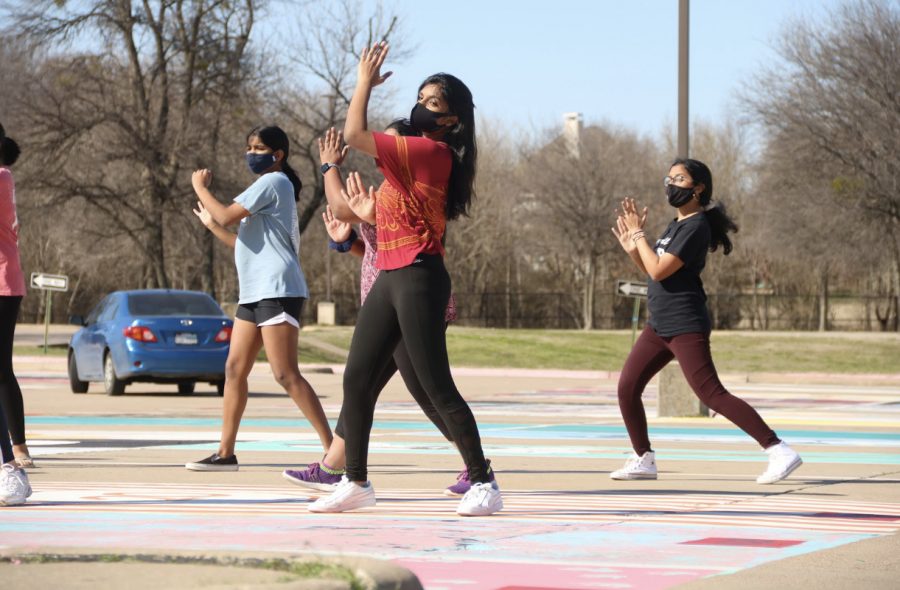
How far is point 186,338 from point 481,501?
1391 cm

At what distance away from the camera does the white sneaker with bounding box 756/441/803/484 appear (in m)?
9.11

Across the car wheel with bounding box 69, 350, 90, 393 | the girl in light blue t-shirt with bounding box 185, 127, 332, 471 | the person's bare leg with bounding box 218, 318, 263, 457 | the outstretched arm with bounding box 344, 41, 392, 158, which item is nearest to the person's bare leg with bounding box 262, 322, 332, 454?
the girl in light blue t-shirt with bounding box 185, 127, 332, 471

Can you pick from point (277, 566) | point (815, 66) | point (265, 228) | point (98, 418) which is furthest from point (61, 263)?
point (277, 566)

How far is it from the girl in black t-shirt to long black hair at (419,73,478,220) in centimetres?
195

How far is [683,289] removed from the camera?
30.7ft

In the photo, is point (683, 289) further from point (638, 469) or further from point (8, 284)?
point (8, 284)

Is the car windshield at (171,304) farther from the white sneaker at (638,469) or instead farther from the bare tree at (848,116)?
the bare tree at (848,116)

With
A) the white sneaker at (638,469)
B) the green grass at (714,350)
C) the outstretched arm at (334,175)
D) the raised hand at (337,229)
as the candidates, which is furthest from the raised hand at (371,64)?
the green grass at (714,350)

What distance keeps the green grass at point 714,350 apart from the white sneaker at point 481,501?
28.5m

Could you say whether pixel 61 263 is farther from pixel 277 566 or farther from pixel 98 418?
pixel 277 566

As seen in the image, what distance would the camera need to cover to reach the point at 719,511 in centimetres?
777

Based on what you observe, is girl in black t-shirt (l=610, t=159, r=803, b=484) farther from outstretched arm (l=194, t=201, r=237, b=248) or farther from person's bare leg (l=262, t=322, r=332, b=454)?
outstretched arm (l=194, t=201, r=237, b=248)

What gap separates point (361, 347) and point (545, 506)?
4.24 feet

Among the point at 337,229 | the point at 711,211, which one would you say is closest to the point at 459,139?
the point at 337,229
